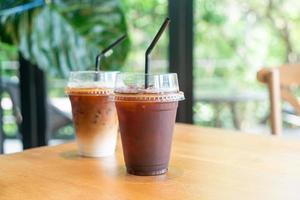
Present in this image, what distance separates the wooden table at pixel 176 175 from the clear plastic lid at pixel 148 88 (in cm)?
15

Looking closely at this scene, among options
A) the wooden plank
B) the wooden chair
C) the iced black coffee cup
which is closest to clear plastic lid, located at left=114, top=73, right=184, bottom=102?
the iced black coffee cup

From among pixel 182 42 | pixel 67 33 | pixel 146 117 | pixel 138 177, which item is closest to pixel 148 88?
pixel 146 117

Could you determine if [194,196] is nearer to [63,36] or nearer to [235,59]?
[235,59]

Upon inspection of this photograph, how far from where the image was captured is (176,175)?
0.82 m

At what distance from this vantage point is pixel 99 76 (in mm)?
969

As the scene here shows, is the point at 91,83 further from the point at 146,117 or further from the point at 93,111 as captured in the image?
the point at 146,117

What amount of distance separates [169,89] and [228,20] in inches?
58.1

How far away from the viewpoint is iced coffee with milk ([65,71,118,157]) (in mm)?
937

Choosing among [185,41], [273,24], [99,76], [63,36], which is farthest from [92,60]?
[99,76]

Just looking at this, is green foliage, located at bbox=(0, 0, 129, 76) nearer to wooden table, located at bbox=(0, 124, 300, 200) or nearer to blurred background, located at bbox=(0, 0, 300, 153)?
blurred background, located at bbox=(0, 0, 300, 153)

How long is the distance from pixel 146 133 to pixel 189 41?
1.44m

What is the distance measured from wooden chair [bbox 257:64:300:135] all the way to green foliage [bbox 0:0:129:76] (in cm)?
91

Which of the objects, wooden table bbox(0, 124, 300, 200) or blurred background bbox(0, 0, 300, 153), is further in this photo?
blurred background bbox(0, 0, 300, 153)

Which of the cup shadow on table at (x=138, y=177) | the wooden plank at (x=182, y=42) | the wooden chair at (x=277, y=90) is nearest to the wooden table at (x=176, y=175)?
the cup shadow on table at (x=138, y=177)
